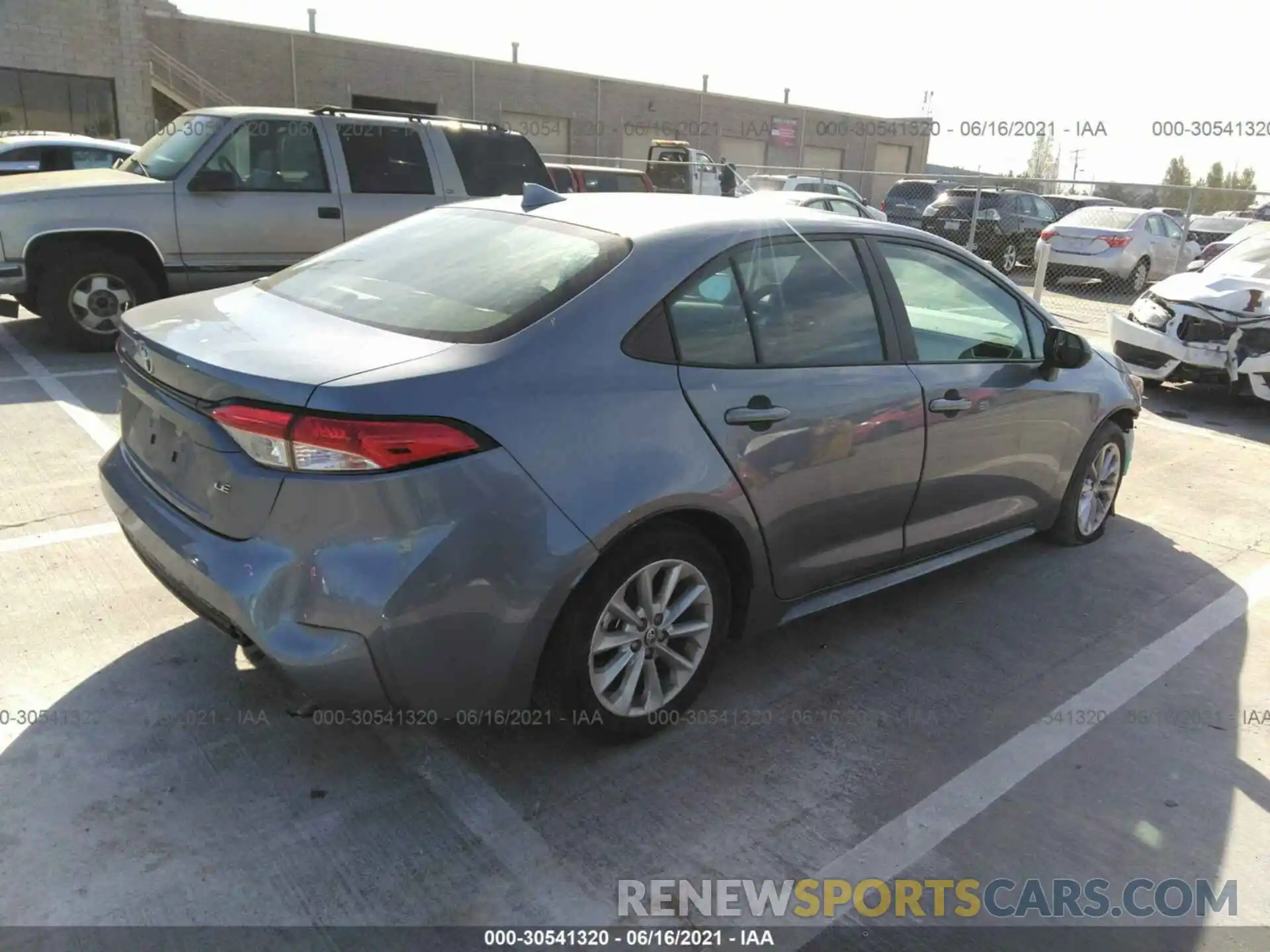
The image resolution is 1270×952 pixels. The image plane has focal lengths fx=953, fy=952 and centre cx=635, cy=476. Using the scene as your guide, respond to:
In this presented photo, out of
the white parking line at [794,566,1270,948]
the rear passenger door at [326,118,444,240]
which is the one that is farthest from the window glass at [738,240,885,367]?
the rear passenger door at [326,118,444,240]

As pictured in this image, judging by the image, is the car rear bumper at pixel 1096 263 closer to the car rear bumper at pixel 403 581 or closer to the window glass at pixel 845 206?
the window glass at pixel 845 206

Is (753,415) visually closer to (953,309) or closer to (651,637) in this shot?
(651,637)

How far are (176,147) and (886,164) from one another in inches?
1945

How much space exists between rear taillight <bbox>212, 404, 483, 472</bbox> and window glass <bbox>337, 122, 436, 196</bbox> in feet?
21.0

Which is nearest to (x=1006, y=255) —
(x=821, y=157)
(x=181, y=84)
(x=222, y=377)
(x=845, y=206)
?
(x=845, y=206)

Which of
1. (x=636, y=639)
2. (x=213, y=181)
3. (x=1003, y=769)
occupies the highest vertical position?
(x=213, y=181)

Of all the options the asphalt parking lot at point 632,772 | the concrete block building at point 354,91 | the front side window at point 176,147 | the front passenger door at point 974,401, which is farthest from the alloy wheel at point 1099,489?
the concrete block building at point 354,91

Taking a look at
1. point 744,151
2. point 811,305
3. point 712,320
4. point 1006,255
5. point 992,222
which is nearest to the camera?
point 712,320

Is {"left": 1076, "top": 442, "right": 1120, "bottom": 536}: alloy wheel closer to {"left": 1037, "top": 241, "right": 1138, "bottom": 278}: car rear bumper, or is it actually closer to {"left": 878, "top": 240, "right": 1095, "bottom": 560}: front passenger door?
{"left": 878, "top": 240, "right": 1095, "bottom": 560}: front passenger door

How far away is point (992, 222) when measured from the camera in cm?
1794

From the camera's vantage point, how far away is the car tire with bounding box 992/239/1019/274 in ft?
60.0

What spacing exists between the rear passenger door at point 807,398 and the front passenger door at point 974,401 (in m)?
0.14

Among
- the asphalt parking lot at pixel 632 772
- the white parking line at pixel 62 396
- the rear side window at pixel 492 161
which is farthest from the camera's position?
the rear side window at pixel 492 161

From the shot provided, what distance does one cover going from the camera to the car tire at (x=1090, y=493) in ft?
15.9
